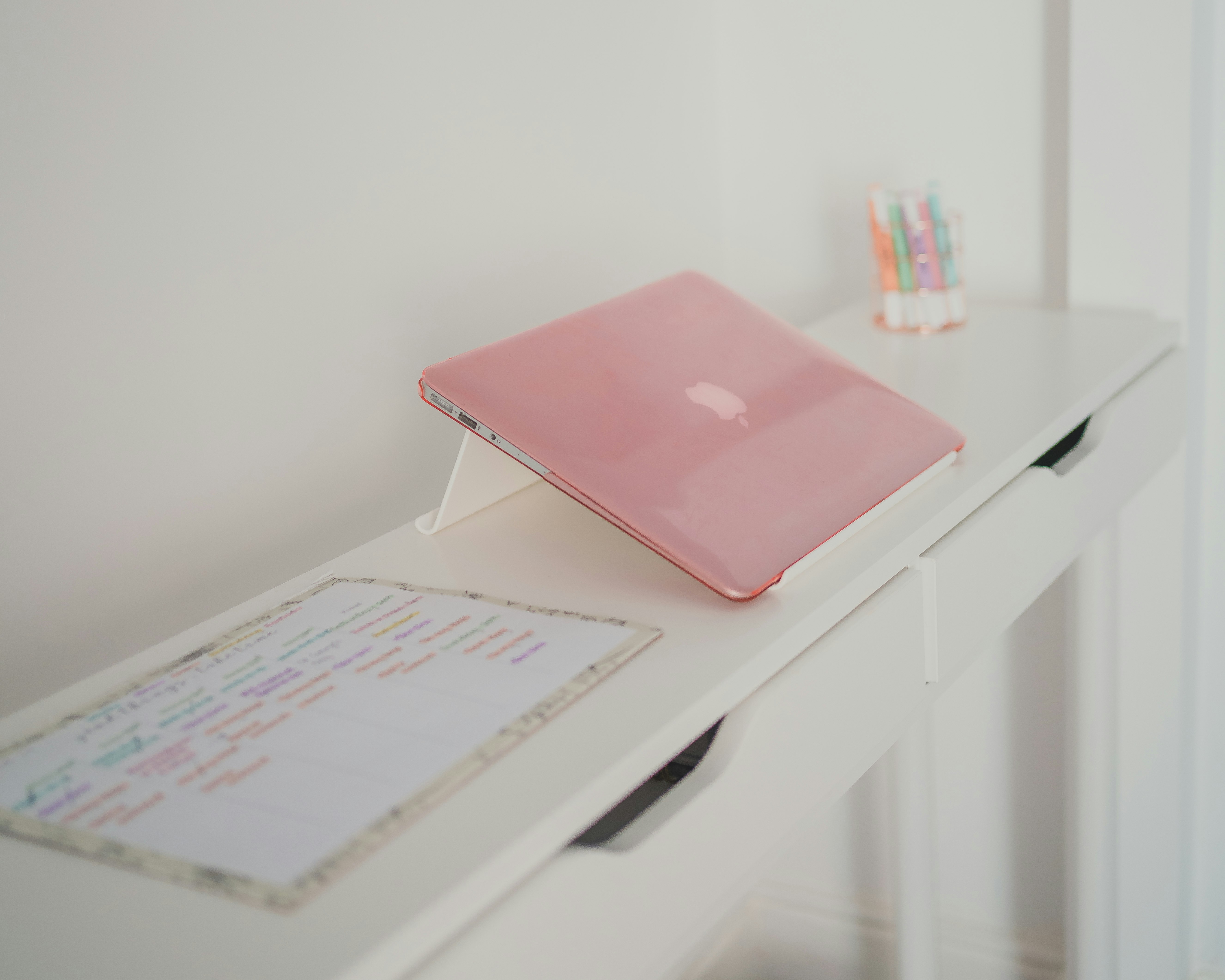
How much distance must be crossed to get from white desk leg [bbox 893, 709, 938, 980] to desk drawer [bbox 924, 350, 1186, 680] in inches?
14.1

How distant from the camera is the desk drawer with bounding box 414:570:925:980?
0.45 metres

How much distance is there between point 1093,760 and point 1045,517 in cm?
54

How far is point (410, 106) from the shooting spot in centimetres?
96

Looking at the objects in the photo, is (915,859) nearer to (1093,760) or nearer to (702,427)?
(1093,760)

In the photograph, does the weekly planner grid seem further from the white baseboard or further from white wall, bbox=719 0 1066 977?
the white baseboard

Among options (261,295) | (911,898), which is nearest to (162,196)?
(261,295)

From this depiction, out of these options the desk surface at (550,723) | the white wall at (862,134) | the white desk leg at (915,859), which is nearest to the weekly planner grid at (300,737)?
the desk surface at (550,723)

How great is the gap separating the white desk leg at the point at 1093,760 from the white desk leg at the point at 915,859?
18 centimetres

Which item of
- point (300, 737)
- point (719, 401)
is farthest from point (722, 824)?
point (719, 401)

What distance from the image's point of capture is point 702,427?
0.74 metres

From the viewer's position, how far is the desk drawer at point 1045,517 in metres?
0.75

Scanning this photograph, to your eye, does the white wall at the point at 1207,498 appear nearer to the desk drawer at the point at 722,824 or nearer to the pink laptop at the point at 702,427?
the pink laptop at the point at 702,427

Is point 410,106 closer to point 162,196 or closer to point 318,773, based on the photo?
point 162,196

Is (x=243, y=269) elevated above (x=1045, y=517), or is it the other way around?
(x=243, y=269)
